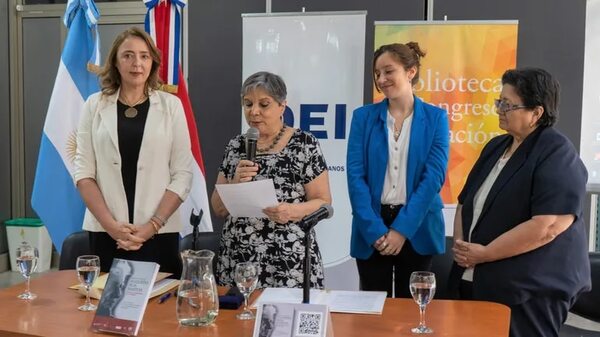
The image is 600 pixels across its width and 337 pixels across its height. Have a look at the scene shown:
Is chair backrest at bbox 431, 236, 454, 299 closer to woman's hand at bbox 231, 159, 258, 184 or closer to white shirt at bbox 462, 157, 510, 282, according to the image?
white shirt at bbox 462, 157, 510, 282

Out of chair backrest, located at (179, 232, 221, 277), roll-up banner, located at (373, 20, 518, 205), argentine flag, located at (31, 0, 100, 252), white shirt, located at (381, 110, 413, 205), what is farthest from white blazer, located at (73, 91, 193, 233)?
roll-up banner, located at (373, 20, 518, 205)

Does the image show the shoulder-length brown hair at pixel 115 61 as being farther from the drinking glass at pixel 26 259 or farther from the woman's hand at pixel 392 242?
the woman's hand at pixel 392 242

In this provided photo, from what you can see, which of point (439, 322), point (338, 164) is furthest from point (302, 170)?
point (338, 164)

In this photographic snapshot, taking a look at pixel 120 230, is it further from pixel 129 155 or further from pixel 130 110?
pixel 130 110

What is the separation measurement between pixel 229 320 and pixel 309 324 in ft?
1.12

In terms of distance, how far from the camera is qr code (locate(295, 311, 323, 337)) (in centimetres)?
148

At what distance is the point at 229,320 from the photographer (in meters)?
1.74

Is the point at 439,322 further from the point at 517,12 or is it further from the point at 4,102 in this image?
the point at 4,102

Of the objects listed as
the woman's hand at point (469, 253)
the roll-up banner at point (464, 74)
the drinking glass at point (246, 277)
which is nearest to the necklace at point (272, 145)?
the drinking glass at point (246, 277)

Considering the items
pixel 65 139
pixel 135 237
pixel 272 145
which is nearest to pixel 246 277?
pixel 272 145

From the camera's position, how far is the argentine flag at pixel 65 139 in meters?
3.95

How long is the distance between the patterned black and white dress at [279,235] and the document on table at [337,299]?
23 centimetres

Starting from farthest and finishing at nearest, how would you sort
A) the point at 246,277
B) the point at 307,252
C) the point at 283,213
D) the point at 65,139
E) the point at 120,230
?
the point at 65,139
the point at 120,230
the point at 283,213
the point at 246,277
the point at 307,252

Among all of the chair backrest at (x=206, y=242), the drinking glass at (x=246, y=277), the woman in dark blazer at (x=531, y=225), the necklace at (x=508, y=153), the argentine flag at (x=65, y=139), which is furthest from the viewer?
the argentine flag at (x=65, y=139)
